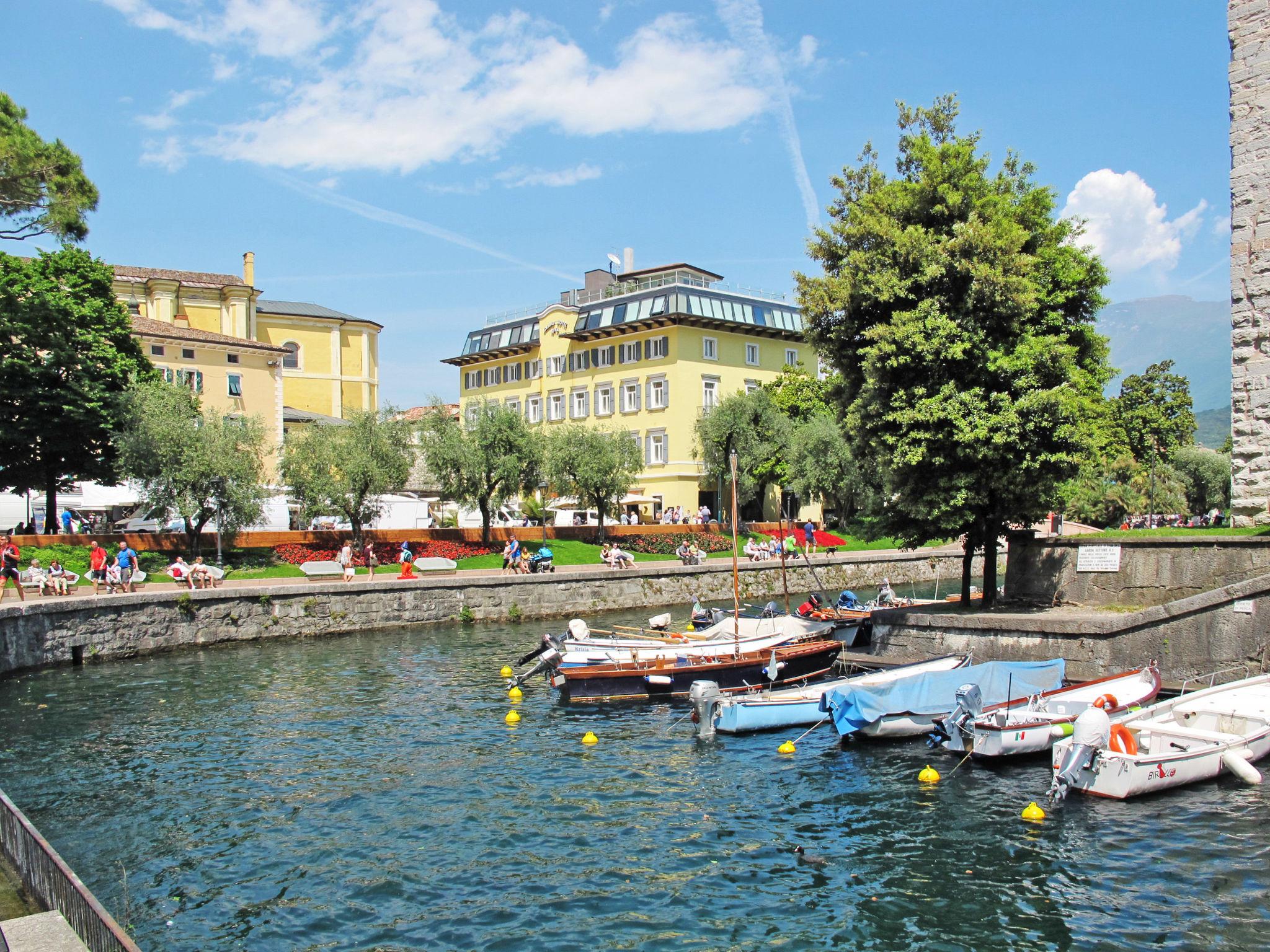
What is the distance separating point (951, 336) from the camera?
23.5 m

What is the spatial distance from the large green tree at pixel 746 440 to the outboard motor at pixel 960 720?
44302mm

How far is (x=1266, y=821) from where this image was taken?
46.2ft

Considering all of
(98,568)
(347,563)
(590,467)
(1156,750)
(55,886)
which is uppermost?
(590,467)

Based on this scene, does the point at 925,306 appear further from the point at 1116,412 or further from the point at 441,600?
the point at 1116,412

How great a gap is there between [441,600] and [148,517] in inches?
528

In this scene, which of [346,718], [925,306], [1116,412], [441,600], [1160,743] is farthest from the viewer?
[1116,412]

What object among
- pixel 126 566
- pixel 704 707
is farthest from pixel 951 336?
pixel 126 566

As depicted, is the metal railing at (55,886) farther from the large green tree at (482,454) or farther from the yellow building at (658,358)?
the yellow building at (658,358)

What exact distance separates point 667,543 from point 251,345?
31.3 m

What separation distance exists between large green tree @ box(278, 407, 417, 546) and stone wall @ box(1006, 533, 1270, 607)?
29.7 m

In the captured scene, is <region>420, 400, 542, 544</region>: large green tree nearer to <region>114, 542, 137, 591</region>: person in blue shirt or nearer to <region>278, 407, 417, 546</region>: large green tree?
<region>278, 407, 417, 546</region>: large green tree

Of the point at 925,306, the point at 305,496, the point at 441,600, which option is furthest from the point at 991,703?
the point at 305,496

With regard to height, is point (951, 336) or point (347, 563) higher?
point (951, 336)

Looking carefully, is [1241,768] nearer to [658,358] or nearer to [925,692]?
[925,692]
